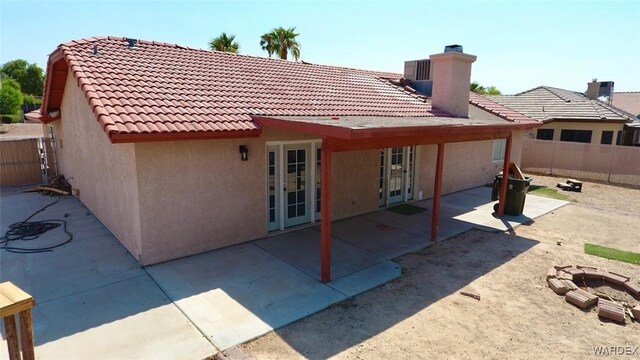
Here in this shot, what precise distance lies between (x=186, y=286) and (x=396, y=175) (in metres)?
7.95

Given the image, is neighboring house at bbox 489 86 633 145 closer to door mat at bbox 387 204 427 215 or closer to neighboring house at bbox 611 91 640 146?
neighboring house at bbox 611 91 640 146

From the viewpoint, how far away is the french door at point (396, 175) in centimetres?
1177

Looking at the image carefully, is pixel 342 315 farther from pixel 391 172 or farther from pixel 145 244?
pixel 391 172

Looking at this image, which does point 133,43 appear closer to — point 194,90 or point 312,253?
point 194,90

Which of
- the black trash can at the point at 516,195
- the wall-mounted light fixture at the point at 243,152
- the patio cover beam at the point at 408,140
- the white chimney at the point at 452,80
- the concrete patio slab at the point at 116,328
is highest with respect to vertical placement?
A: the white chimney at the point at 452,80

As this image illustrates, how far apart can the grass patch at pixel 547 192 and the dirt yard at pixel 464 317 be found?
549 cm

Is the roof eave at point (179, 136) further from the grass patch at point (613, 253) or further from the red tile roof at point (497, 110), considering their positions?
the red tile roof at point (497, 110)

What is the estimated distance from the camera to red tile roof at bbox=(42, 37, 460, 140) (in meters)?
6.95

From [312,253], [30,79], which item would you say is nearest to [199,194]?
[312,253]

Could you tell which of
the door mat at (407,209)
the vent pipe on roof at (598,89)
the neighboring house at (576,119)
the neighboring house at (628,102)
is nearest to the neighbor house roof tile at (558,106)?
the neighboring house at (576,119)

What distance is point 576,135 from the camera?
21750 millimetres

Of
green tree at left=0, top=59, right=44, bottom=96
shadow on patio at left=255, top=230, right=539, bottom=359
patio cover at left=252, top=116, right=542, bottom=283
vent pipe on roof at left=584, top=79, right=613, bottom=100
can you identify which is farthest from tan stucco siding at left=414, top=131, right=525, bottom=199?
green tree at left=0, top=59, right=44, bottom=96

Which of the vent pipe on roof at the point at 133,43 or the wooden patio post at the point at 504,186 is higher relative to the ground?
the vent pipe on roof at the point at 133,43

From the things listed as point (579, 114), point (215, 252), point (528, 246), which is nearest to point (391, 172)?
point (528, 246)
